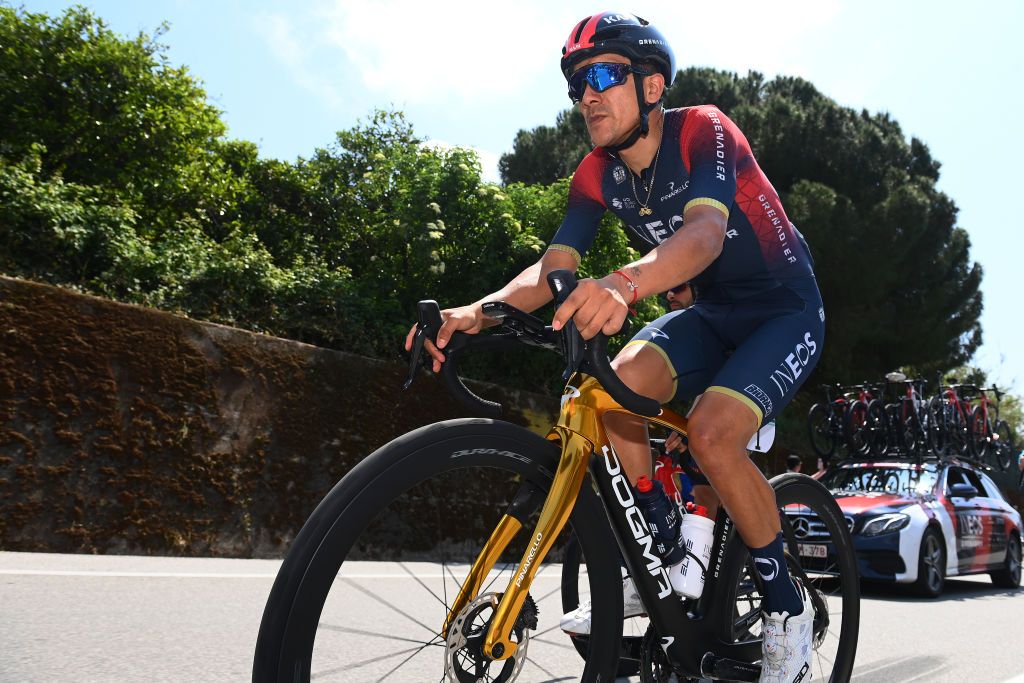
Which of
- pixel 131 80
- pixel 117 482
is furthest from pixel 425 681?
pixel 131 80

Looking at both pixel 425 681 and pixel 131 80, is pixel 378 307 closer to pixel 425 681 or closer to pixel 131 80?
pixel 131 80

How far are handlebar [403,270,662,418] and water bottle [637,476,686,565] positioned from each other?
428mm

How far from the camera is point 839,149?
26.5 m

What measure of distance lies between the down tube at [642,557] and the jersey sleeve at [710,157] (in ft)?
2.77

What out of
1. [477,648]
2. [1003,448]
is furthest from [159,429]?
[1003,448]

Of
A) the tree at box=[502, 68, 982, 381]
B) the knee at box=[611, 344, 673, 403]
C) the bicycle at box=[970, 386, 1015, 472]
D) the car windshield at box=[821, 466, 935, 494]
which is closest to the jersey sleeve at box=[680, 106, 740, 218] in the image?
the knee at box=[611, 344, 673, 403]

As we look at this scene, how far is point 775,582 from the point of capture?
3006 millimetres

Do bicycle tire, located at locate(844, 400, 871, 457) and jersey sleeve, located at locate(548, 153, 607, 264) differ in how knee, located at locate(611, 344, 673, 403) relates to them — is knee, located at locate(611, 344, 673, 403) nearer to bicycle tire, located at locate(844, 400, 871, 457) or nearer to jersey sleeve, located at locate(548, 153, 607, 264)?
jersey sleeve, located at locate(548, 153, 607, 264)

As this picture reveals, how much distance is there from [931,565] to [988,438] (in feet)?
29.1

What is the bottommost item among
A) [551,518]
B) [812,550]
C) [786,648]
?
[786,648]

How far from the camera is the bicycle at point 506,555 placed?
1897 mm

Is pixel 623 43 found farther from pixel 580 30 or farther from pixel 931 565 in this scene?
pixel 931 565

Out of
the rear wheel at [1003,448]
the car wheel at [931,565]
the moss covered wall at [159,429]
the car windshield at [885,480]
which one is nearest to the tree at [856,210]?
the rear wheel at [1003,448]

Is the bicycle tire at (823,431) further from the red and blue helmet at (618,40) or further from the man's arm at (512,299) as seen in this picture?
the red and blue helmet at (618,40)
